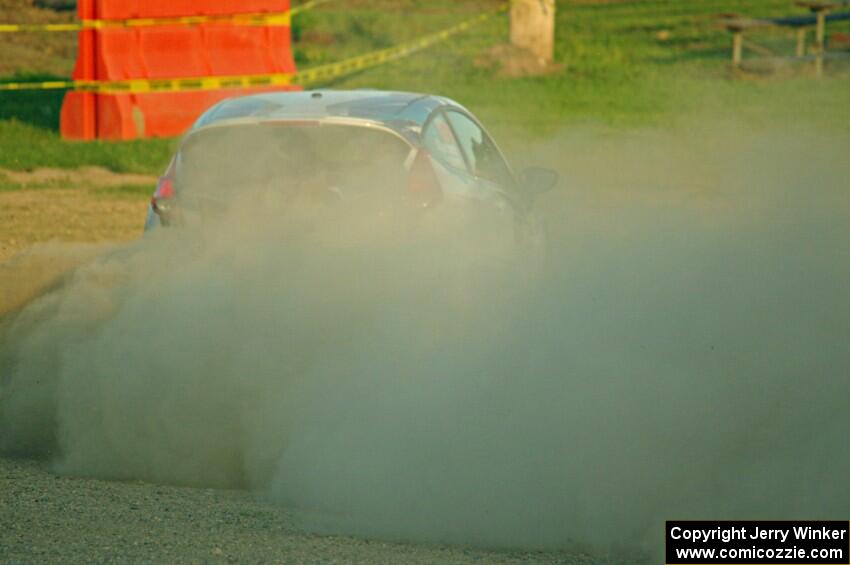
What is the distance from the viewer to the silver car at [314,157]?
7586 millimetres

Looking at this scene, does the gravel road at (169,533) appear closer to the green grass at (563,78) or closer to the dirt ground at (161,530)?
the dirt ground at (161,530)

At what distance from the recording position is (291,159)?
301 inches

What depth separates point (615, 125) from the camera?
63.9 ft

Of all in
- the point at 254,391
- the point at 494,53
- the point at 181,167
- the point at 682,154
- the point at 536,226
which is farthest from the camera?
the point at 494,53

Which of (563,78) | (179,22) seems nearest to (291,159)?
(179,22)

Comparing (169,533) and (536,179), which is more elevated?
(536,179)

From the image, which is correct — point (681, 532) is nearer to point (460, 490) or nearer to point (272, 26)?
point (460, 490)

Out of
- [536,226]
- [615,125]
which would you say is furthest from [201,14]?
[536,226]

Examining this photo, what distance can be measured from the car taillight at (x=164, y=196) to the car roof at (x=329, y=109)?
32 cm

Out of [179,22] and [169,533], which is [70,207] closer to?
[179,22]

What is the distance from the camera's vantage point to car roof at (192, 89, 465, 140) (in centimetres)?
786

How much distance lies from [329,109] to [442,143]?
80cm

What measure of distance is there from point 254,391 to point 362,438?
66 cm

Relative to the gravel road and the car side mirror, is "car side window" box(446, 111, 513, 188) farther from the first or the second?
the gravel road
